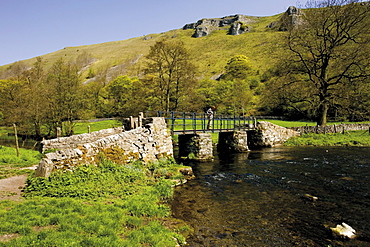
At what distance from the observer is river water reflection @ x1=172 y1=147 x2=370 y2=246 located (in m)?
6.57

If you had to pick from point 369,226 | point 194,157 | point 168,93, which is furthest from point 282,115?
point 369,226

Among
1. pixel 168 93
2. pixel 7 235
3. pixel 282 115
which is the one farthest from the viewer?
pixel 282 115

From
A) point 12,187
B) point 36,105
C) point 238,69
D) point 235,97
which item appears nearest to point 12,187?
point 12,187

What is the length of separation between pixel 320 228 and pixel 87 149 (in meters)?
9.26

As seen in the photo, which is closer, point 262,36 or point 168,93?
point 168,93

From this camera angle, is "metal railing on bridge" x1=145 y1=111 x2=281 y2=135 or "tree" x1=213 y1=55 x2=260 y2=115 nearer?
"metal railing on bridge" x1=145 y1=111 x2=281 y2=135

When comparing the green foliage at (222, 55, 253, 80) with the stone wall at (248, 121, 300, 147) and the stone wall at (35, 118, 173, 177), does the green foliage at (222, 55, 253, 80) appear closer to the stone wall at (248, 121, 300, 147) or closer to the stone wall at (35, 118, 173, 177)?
the stone wall at (248, 121, 300, 147)

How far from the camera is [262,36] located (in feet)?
420

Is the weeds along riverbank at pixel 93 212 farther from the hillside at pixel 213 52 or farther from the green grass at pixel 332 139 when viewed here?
the hillside at pixel 213 52

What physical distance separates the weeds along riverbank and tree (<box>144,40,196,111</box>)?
71.5 ft

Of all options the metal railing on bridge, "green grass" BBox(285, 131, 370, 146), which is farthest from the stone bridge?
"green grass" BBox(285, 131, 370, 146)

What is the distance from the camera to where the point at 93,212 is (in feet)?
22.3

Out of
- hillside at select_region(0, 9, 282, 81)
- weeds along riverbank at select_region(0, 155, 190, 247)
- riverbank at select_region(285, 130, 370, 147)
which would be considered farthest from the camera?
hillside at select_region(0, 9, 282, 81)

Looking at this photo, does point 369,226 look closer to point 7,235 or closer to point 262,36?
point 7,235
